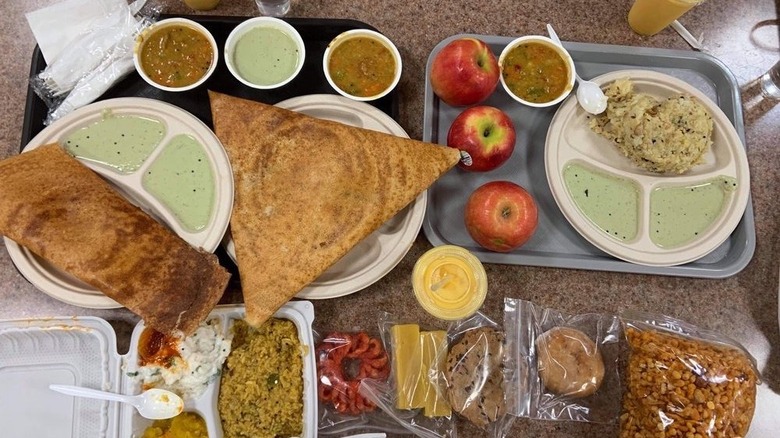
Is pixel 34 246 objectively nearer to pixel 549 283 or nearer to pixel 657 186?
pixel 549 283

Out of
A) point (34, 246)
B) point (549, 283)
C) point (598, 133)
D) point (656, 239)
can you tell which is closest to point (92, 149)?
point (34, 246)

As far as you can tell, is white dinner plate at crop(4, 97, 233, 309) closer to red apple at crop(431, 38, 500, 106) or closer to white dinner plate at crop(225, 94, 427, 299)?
white dinner plate at crop(225, 94, 427, 299)

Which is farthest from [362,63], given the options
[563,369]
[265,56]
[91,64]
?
[563,369]

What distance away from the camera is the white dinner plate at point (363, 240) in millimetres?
1513

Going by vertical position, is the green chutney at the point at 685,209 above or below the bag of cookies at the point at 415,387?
above

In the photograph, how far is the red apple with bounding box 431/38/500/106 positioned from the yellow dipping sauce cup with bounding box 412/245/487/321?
0.46 metres

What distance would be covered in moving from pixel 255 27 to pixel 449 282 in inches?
37.8

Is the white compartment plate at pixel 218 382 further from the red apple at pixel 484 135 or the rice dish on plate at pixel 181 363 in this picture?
the red apple at pixel 484 135

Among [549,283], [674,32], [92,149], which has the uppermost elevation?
Answer: [674,32]

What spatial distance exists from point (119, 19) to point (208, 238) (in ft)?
2.51

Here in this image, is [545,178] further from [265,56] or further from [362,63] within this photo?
[265,56]

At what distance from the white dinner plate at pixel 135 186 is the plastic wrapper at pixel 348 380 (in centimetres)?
45

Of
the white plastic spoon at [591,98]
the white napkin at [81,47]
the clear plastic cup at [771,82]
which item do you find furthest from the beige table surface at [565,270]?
the white plastic spoon at [591,98]

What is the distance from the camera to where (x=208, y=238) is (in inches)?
58.1
